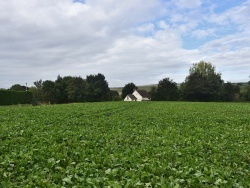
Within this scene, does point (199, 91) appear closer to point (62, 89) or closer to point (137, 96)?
point (137, 96)

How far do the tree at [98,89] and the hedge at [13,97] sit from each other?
2725 centimetres

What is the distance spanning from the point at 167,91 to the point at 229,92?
2194 cm

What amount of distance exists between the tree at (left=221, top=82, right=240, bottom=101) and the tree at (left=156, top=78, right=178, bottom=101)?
16.5 m

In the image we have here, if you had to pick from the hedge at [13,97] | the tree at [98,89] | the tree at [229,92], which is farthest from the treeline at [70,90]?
the tree at [229,92]

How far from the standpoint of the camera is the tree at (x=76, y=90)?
8781 cm

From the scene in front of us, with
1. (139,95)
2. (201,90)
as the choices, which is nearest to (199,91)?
(201,90)

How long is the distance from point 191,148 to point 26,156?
526cm

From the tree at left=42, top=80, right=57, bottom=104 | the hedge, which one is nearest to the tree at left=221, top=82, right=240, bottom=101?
the tree at left=42, top=80, right=57, bottom=104

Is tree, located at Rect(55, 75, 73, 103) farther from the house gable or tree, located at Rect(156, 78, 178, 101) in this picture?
the house gable

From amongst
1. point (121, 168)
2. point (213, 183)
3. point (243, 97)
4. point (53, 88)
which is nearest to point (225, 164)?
point (213, 183)

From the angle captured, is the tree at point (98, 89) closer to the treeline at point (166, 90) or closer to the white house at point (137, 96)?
the treeline at point (166, 90)

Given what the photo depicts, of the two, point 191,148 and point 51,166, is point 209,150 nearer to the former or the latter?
point 191,148

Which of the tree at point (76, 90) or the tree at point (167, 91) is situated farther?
the tree at point (167, 91)

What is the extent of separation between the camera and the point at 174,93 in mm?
94750
